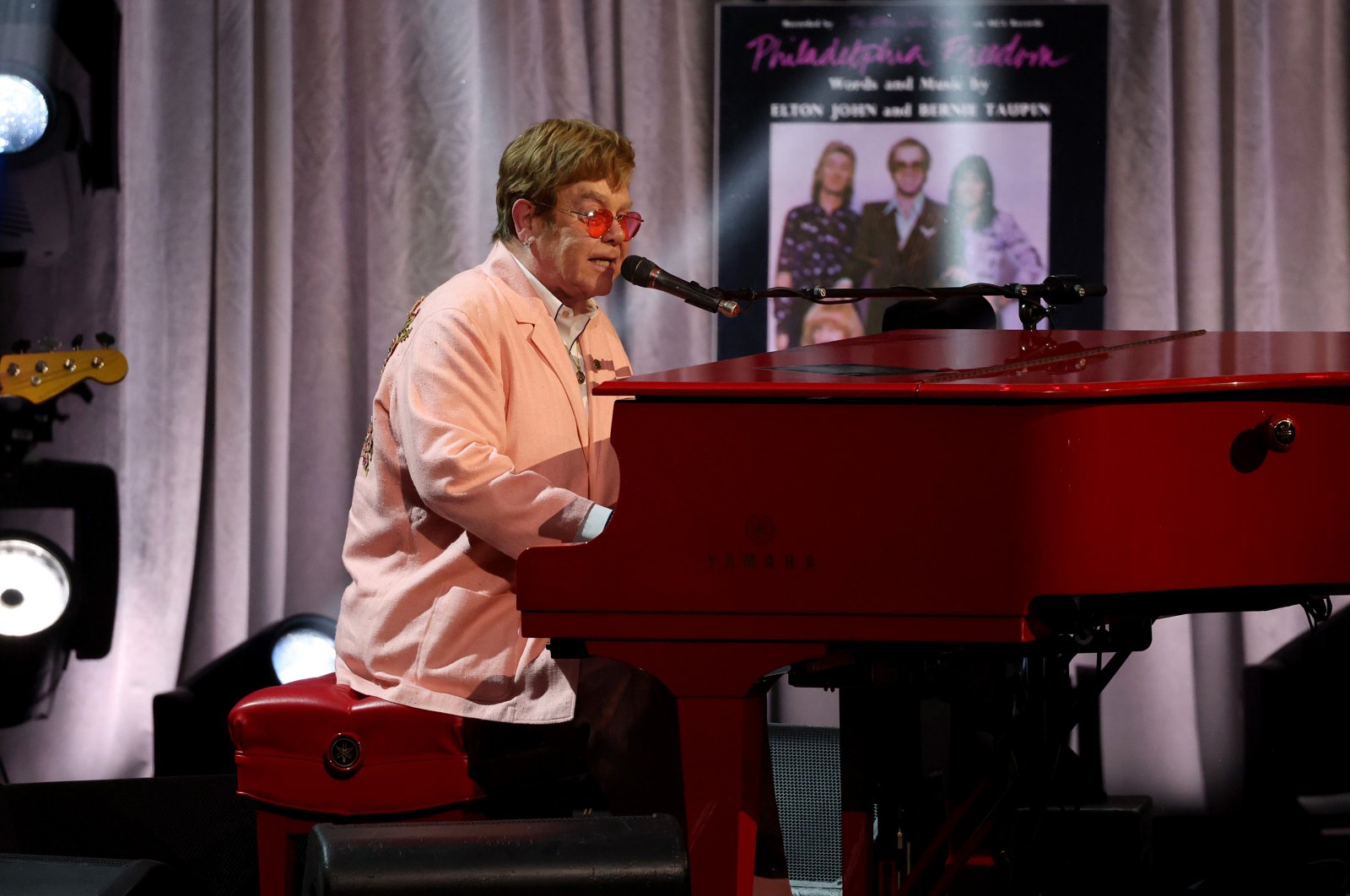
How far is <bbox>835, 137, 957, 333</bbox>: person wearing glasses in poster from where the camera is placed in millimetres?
3885

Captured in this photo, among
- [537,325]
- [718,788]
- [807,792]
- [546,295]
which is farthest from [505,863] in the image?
[807,792]

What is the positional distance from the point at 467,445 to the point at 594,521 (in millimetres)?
241

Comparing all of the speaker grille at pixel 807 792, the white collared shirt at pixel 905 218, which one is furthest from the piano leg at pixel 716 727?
the white collared shirt at pixel 905 218

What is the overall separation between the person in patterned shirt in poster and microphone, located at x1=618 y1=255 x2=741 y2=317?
1740 millimetres

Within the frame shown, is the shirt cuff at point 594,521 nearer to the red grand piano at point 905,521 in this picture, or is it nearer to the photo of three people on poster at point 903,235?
the red grand piano at point 905,521

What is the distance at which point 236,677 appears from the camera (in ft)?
11.3

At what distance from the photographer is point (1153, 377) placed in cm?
175

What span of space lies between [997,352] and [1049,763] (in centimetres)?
66

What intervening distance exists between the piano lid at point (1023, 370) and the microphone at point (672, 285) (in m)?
0.09

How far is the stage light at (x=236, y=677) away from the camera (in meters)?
3.36

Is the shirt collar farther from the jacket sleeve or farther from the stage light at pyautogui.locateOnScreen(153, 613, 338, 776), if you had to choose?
the stage light at pyautogui.locateOnScreen(153, 613, 338, 776)

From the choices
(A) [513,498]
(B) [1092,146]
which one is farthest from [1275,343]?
(B) [1092,146]

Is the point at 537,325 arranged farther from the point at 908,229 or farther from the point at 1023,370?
the point at 908,229

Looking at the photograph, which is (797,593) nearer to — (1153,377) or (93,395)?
(1153,377)
